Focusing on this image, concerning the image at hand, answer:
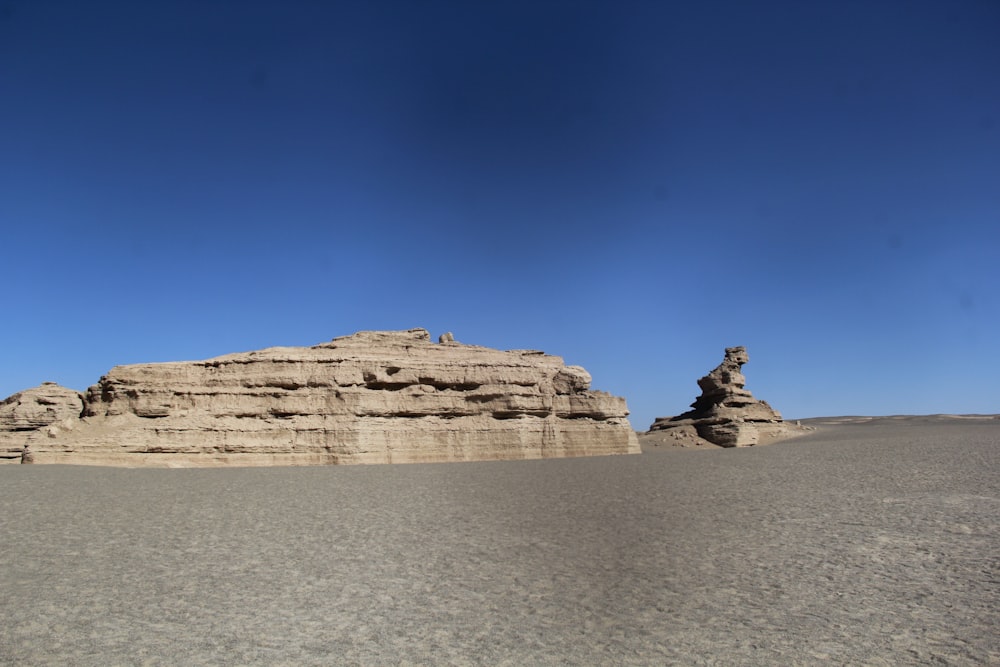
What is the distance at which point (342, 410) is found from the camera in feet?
74.7

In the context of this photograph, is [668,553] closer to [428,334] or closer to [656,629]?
[656,629]

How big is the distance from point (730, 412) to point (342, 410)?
2153 cm

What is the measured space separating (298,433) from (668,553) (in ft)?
57.8

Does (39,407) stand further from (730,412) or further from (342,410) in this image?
(730,412)

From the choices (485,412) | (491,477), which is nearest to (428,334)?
(485,412)

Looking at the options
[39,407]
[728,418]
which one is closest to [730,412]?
[728,418]

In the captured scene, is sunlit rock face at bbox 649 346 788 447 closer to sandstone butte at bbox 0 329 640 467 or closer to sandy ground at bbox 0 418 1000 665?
sandstone butte at bbox 0 329 640 467

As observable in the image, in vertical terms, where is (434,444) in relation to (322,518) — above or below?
above

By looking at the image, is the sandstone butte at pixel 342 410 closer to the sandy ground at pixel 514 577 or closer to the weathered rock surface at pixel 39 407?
the sandy ground at pixel 514 577

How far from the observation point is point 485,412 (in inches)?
977

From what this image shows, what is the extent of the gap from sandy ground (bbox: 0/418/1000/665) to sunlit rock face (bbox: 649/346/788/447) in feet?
68.9

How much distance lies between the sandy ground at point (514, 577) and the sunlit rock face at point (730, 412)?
2100cm

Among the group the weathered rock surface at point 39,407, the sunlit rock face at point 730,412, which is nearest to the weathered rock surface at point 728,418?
the sunlit rock face at point 730,412

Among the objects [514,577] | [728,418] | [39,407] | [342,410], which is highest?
[39,407]
